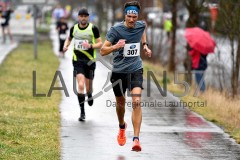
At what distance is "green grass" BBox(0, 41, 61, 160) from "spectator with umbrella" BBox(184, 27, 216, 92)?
155 inches

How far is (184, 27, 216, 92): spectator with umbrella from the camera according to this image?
63.0 feet

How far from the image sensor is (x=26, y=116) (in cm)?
1302

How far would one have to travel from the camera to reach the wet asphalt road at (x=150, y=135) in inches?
396

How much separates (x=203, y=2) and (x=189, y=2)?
0.53 metres

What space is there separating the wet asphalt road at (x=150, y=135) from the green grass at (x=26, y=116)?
0.71ft

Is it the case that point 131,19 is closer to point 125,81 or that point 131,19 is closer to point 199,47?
point 125,81

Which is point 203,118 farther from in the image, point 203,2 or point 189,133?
point 203,2

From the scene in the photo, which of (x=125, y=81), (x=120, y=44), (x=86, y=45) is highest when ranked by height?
(x=120, y=44)

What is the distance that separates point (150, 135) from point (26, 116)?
252cm

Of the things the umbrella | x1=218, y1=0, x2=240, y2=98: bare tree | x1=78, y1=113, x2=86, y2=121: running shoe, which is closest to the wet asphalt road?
x1=78, y1=113, x2=86, y2=121: running shoe

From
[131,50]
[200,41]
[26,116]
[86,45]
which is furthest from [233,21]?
[131,50]

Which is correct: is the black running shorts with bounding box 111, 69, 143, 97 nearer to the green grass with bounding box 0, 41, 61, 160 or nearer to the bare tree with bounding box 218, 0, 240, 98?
the green grass with bounding box 0, 41, 61, 160

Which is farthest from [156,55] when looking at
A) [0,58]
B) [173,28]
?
[0,58]

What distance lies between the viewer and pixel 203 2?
70.7ft
